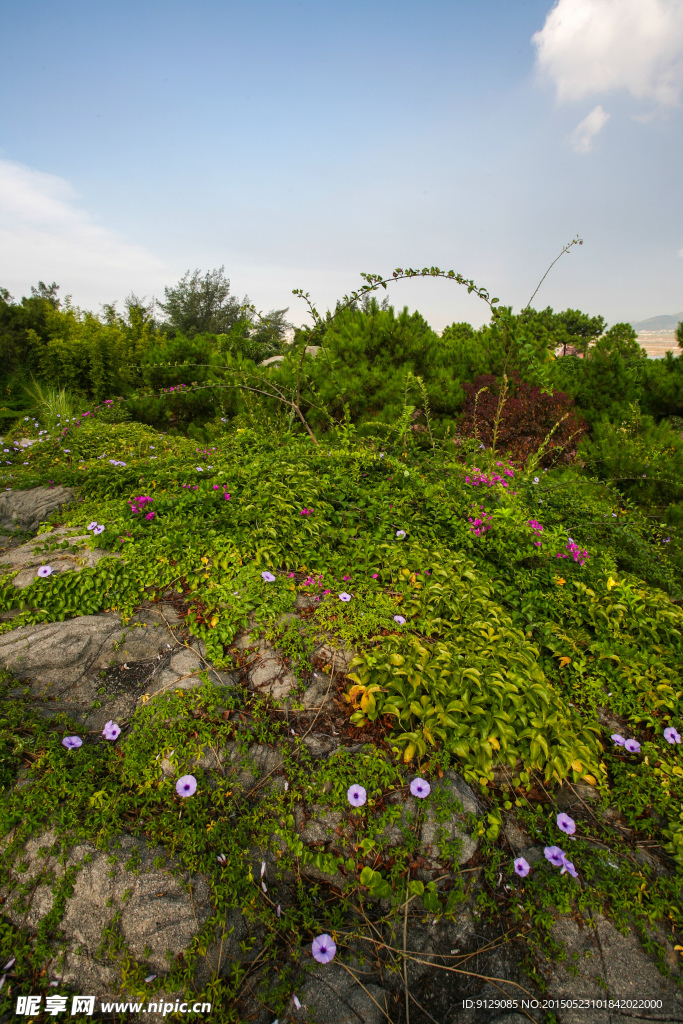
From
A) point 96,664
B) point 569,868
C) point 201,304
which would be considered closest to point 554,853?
point 569,868

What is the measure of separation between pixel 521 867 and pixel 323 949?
2.41ft

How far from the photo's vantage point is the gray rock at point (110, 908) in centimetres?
146

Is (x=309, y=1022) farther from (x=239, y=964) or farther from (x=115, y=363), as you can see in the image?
(x=115, y=363)

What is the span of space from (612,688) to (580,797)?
0.54m

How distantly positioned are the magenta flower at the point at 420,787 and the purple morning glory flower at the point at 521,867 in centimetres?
40

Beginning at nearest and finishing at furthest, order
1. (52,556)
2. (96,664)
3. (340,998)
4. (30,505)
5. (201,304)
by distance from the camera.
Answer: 1. (340,998)
2. (96,664)
3. (52,556)
4. (30,505)
5. (201,304)

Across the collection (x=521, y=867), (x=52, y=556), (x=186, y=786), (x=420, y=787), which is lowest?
(x=521, y=867)

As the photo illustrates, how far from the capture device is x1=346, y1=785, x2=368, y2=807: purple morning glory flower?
166 centimetres

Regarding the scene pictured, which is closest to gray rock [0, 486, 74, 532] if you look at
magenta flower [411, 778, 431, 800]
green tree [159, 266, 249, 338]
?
magenta flower [411, 778, 431, 800]

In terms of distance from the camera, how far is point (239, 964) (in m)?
1.52

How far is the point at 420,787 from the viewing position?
1716 millimetres

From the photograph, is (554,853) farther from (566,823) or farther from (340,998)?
(340,998)

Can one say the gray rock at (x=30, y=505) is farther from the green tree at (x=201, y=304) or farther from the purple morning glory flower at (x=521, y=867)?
the green tree at (x=201, y=304)


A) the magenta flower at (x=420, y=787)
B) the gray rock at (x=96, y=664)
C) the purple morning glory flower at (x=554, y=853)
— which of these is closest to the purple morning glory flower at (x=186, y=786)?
the gray rock at (x=96, y=664)
